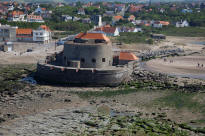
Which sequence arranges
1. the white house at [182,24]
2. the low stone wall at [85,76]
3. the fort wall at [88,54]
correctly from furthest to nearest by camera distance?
the white house at [182,24], the fort wall at [88,54], the low stone wall at [85,76]

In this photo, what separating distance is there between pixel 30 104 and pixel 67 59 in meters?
11.7

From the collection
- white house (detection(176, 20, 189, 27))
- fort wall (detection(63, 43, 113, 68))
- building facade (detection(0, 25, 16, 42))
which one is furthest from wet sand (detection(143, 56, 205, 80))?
white house (detection(176, 20, 189, 27))

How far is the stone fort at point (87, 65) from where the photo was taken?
1437 inches

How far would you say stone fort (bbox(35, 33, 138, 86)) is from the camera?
3650 centimetres

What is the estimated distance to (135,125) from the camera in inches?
993

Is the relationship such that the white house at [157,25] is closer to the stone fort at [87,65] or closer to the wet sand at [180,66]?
the wet sand at [180,66]

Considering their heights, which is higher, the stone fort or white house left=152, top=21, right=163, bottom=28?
white house left=152, top=21, right=163, bottom=28

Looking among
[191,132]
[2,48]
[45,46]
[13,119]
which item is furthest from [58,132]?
[45,46]

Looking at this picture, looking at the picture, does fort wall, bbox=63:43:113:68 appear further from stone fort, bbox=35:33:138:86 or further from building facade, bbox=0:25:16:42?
building facade, bbox=0:25:16:42

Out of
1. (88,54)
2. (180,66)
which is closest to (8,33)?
(88,54)

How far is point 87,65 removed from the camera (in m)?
39.5

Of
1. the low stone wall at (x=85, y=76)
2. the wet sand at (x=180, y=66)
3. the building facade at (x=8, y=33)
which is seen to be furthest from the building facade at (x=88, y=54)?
the building facade at (x=8, y=33)

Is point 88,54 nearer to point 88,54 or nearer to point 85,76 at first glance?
point 88,54

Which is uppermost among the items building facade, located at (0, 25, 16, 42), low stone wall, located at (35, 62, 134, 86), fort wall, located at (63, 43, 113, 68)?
building facade, located at (0, 25, 16, 42)
